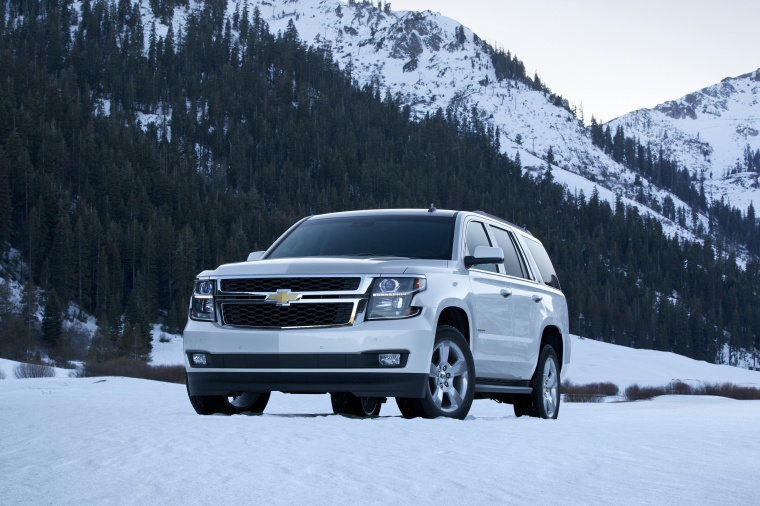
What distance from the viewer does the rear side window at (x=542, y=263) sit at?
37.3ft

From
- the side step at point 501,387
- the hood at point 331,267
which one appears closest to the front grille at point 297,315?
the hood at point 331,267

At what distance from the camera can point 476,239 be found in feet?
31.8

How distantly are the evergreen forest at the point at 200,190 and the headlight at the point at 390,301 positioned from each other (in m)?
67.3

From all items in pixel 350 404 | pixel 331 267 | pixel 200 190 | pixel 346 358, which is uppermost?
pixel 200 190

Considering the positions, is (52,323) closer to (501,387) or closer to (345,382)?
(501,387)

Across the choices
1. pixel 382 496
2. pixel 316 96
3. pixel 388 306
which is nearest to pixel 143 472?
pixel 382 496

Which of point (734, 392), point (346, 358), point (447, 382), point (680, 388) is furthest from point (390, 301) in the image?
point (680, 388)

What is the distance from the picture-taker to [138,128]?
153 m

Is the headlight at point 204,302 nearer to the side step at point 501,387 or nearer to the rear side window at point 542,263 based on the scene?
the side step at point 501,387

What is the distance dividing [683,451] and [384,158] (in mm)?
170885

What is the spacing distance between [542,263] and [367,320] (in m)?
4.42

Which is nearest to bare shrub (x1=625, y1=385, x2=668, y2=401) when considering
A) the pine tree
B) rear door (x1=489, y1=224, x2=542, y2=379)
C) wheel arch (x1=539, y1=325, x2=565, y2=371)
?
wheel arch (x1=539, y1=325, x2=565, y2=371)

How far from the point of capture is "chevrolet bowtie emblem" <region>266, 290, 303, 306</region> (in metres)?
7.80

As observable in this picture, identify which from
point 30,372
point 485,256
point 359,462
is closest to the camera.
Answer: point 359,462
